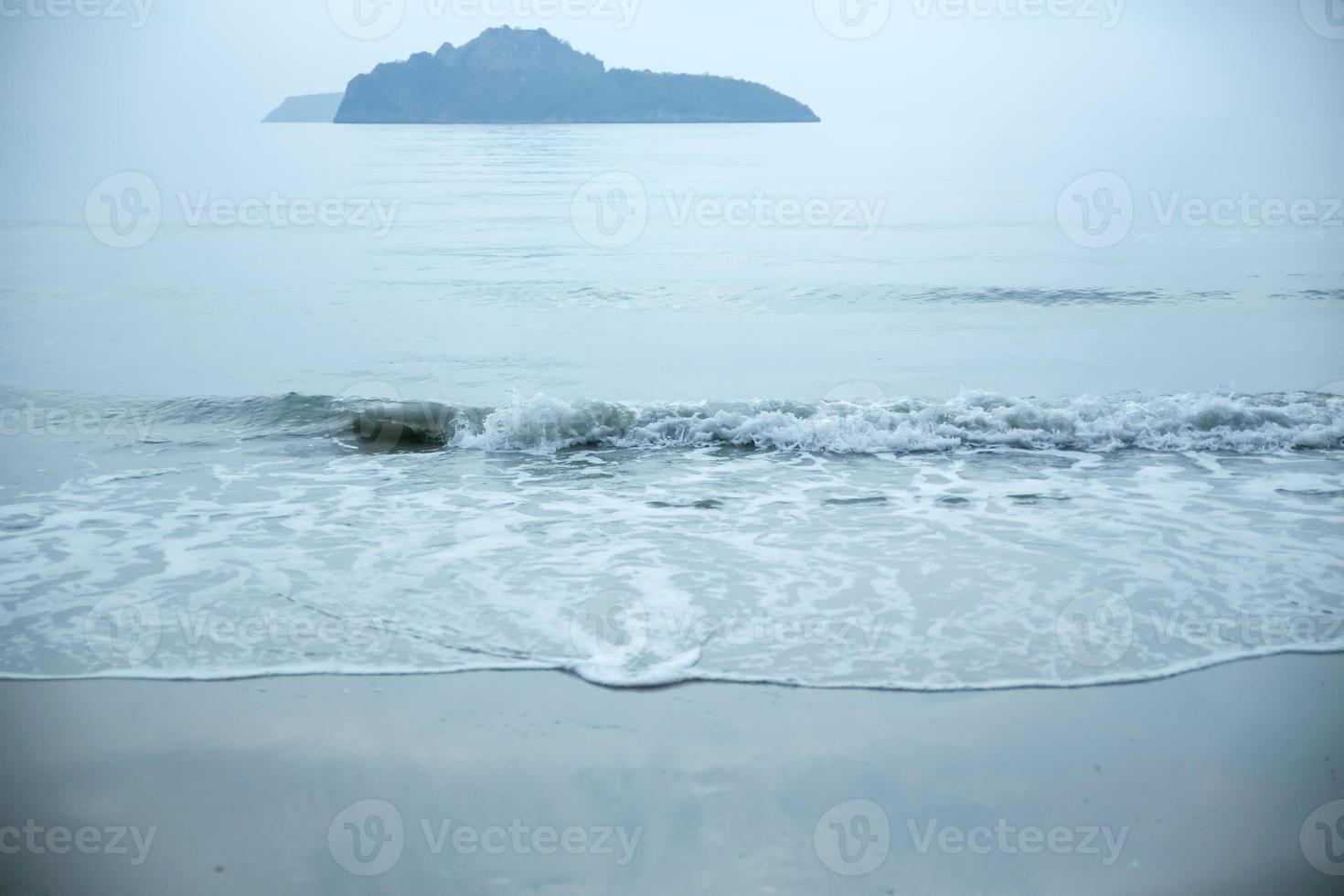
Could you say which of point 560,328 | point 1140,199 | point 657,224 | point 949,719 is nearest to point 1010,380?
point 560,328

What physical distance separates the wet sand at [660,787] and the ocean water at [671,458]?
332 millimetres

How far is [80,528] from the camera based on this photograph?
7844 millimetres

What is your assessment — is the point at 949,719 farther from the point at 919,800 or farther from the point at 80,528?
the point at 80,528

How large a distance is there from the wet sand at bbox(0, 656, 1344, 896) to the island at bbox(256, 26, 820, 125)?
143959mm

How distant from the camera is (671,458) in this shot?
33.5 feet

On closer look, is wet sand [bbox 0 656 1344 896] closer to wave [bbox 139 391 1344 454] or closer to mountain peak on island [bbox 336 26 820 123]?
wave [bbox 139 391 1344 454]

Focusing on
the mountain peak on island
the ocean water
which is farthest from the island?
the ocean water

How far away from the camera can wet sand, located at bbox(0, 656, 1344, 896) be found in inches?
152

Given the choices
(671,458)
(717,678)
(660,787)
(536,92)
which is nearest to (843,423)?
(671,458)

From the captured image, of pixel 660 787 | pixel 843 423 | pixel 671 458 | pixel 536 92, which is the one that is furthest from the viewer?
pixel 536 92

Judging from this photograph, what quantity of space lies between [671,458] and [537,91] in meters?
149

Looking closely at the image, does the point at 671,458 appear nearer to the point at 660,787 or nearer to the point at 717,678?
the point at 717,678

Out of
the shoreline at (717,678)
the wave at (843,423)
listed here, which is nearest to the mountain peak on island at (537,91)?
the wave at (843,423)

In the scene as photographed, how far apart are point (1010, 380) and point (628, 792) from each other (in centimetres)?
1017
